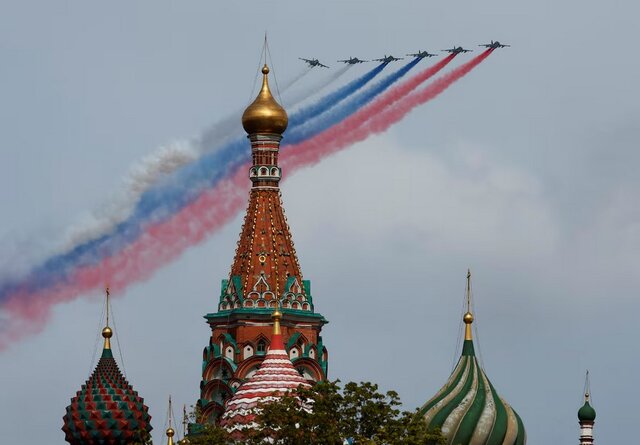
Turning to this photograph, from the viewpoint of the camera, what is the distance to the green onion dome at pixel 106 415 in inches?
3999

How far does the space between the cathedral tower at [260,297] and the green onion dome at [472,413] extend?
30.4 feet

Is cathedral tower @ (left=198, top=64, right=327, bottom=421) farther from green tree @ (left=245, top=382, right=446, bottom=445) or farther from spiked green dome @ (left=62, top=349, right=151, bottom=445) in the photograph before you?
green tree @ (left=245, top=382, right=446, bottom=445)

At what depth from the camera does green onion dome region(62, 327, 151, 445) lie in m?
102

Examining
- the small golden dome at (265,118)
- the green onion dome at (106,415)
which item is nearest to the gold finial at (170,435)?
the green onion dome at (106,415)

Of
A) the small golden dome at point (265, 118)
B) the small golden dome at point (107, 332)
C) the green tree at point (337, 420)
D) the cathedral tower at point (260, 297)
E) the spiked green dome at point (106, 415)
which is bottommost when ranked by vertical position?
the green tree at point (337, 420)

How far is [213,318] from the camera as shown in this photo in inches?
4375

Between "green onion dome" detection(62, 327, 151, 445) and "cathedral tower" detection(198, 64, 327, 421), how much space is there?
286 inches

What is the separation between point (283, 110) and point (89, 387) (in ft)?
42.2

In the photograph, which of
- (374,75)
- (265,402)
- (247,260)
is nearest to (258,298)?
(247,260)

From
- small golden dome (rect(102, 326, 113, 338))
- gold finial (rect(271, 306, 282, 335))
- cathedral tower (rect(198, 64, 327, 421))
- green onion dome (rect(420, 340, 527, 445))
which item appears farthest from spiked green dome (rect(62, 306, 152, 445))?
green onion dome (rect(420, 340, 527, 445))

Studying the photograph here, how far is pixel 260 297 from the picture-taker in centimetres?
11038

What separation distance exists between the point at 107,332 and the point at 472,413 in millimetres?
12290

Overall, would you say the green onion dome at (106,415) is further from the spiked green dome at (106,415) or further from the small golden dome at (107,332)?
the small golden dome at (107,332)

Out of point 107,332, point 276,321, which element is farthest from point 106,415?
point 276,321
